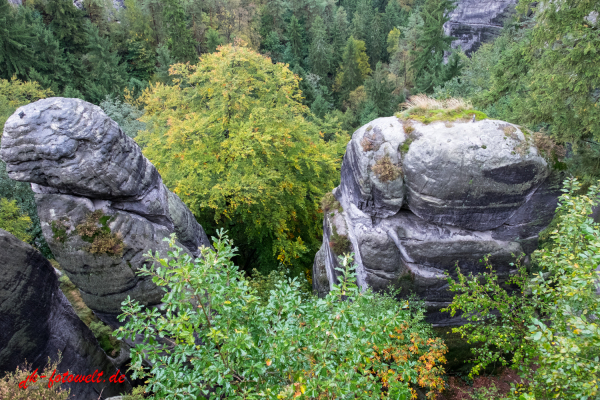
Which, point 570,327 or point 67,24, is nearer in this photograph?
point 570,327

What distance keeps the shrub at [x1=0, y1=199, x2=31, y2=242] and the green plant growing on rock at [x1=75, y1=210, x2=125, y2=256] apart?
1193 cm

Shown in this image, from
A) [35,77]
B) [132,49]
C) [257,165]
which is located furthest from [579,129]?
[132,49]

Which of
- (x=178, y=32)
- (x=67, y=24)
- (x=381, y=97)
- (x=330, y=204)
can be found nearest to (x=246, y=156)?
(x=330, y=204)

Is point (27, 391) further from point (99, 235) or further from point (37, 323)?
point (99, 235)

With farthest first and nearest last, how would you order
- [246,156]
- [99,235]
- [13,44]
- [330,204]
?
[13,44]
[246,156]
[330,204]
[99,235]

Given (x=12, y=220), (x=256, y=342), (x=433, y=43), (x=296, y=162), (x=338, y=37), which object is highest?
(x=338, y=37)

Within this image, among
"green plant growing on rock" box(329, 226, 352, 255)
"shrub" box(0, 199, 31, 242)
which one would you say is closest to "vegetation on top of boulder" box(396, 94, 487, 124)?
"green plant growing on rock" box(329, 226, 352, 255)

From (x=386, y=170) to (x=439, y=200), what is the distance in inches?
66.3

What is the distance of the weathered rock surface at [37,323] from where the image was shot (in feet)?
23.8

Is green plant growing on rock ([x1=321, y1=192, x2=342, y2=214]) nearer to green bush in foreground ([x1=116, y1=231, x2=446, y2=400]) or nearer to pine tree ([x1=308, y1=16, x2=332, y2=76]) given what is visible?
green bush in foreground ([x1=116, y1=231, x2=446, y2=400])

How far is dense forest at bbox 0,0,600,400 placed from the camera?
4.42m

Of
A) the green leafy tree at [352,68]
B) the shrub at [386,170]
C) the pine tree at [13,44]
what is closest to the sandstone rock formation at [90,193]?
the shrub at [386,170]

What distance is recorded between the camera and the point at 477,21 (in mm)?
37031

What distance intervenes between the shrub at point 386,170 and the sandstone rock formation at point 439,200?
3 cm
